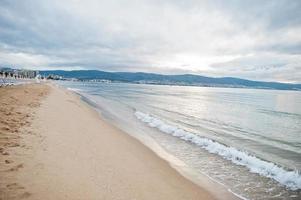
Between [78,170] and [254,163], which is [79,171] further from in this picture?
[254,163]

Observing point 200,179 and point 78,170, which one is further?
point 200,179

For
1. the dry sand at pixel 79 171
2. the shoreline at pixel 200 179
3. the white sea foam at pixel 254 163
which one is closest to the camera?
the dry sand at pixel 79 171

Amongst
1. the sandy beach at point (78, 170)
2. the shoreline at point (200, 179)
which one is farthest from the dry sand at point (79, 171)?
the shoreline at point (200, 179)

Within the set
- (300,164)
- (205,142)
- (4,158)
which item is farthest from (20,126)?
(300,164)

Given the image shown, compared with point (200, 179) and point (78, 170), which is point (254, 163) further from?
point (78, 170)

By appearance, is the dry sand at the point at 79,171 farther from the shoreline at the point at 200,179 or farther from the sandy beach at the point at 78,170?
the shoreline at the point at 200,179

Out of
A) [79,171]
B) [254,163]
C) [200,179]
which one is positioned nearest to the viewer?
[79,171]

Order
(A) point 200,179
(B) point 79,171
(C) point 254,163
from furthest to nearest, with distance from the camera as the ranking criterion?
1. (C) point 254,163
2. (A) point 200,179
3. (B) point 79,171

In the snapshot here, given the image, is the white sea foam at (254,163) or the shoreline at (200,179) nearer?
the shoreline at (200,179)

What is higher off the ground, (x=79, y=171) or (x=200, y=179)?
(x=79, y=171)

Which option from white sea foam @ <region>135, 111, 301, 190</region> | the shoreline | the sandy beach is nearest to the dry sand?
the sandy beach

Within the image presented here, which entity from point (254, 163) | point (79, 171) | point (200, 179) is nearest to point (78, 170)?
point (79, 171)

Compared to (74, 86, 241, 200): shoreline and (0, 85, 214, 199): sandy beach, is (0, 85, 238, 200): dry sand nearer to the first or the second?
(0, 85, 214, 199): sandy beach

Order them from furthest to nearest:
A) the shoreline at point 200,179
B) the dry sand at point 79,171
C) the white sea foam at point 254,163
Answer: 1. the white sea foam at point 254,163
2. the shoreline at point 200,179
3. the dry sand at point 79,171
